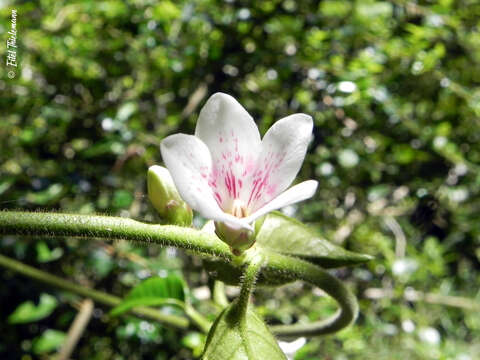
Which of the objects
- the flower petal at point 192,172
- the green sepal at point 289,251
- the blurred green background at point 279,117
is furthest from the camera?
the blurred green background at point 279,117

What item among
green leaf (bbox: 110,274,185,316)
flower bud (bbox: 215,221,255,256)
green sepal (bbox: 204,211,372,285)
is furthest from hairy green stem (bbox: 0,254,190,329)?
flower bud (bbox: 215,221,255,256)

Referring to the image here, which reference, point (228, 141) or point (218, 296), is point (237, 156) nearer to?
point (228, 141)

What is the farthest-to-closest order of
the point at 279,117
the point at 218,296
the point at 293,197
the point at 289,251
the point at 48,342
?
1. the point at 279,117
2. the point at 48,342
3. the point at 218,296
4. the point at 289,251
5. the point at 293,197

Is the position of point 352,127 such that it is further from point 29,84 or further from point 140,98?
point 29,84

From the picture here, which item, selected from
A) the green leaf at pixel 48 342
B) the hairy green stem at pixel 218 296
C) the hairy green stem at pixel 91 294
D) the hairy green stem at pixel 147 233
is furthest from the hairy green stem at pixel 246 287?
the green leaf at pixel 48 342

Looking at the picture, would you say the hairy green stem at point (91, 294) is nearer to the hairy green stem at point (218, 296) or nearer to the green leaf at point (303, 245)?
the hairy green stem at point (218, 296)

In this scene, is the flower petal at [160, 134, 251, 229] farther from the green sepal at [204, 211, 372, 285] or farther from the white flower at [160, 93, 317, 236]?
the green sepal at [204, 211, 372, 285]

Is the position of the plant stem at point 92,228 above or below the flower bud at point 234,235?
above

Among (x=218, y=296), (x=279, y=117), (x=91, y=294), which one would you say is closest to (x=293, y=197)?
(x=218, y=296)
